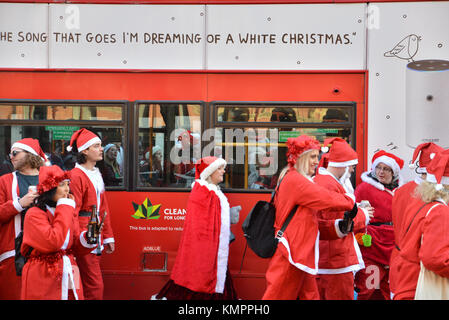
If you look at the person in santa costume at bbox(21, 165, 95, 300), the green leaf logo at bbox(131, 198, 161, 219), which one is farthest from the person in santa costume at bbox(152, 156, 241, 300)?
the person in santa costume at bbox(21, 165, 95, 300)

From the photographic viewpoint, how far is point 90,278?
16.7ft

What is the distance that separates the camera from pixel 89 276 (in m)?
5.09

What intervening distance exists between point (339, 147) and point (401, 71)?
129 centimetres

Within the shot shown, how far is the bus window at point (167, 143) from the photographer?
17.8ft

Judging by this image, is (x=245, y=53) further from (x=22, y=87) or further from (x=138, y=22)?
(x=22, y=87)

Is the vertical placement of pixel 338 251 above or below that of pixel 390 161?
below

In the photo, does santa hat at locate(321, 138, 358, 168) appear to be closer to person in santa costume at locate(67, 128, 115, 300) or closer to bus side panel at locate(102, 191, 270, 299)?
bus side panel at locate(102, 191, 270, 299)

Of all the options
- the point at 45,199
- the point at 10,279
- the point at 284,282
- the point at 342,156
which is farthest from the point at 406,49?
the point at 10,279

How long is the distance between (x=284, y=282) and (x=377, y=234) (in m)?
1.62

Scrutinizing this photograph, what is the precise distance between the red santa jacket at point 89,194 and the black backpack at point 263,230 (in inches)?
65.4

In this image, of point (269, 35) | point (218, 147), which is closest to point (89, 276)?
point (218, 147)

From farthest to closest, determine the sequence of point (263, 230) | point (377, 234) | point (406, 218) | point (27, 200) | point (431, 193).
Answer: point (377, 234), point (27, 200), point (263, 230), point (406, 218), point (431, 193)

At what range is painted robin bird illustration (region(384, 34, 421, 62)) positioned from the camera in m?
5.21

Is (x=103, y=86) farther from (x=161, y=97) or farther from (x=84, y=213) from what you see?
(x=84, y=213)
